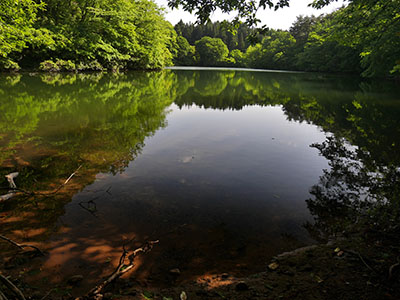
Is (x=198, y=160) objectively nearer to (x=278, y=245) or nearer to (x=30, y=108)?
(x=278, y=245)

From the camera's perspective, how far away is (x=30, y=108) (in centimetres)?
1080

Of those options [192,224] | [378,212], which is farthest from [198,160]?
[378,212]

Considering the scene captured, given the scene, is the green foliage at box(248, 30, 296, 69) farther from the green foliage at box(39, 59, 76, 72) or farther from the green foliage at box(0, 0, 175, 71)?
the green foliage at box(39, 59, 76, 72)

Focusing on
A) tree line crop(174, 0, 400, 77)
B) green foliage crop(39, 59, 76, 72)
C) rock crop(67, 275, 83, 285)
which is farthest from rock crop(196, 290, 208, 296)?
green foliage crop(39, 59, 76, 72)

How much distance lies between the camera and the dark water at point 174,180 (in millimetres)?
3233

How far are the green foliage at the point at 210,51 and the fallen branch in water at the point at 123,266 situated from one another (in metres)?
105

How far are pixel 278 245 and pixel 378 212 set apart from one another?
6.07ft

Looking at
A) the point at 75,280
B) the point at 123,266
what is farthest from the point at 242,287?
the point at 75,280

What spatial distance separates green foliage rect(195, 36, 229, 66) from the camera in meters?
101

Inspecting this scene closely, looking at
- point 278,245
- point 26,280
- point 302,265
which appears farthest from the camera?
point 278,245

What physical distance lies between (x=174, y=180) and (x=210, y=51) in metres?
104

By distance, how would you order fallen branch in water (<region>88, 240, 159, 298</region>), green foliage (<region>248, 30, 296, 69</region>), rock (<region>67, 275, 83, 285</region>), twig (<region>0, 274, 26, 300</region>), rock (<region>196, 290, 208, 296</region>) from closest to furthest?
1. twig (<region>0, 274, 26, 300</region>)
2. fallen branch in water (<region>88, 240, 159, 298</region>)
3. rock (<region>196, 290, 208, 296</region>)
4. rock (<region>67, 275, 83, 285</region>)
5. green foliage (<region>248, 30, 296, 69</region>)

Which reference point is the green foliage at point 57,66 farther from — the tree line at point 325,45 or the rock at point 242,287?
the rock at point 242,287

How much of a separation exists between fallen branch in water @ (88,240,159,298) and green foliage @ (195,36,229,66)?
344ft
